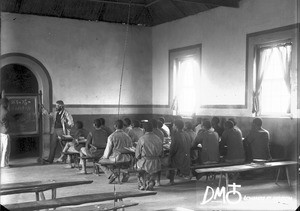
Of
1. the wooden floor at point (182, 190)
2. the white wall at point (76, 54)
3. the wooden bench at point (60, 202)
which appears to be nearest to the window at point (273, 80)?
the wooden floor at point (182, 190)

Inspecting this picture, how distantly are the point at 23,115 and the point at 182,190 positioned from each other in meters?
3.29

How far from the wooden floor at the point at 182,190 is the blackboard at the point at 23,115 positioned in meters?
0.61

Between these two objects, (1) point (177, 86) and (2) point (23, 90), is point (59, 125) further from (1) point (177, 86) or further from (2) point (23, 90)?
(1) point (177, 86)

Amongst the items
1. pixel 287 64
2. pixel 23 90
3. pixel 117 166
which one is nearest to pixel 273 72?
pixel 287 64

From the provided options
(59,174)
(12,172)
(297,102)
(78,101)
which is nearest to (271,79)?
(297,102)

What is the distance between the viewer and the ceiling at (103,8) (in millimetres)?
7297

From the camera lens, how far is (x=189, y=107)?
8.49m

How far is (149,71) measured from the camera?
8.29 metres

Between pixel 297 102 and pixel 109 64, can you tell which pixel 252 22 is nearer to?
pixel 297 102

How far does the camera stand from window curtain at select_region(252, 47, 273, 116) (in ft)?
24.1

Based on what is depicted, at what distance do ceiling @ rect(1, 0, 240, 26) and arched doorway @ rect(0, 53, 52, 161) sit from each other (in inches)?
38.5

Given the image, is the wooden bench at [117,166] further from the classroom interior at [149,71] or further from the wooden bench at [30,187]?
the wooden bench at [30,187]

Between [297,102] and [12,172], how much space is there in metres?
4.96

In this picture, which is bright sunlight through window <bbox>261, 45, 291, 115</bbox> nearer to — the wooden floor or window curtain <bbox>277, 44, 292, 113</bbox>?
window curtain <bbox>277, 44, 292, 113</bbox>
